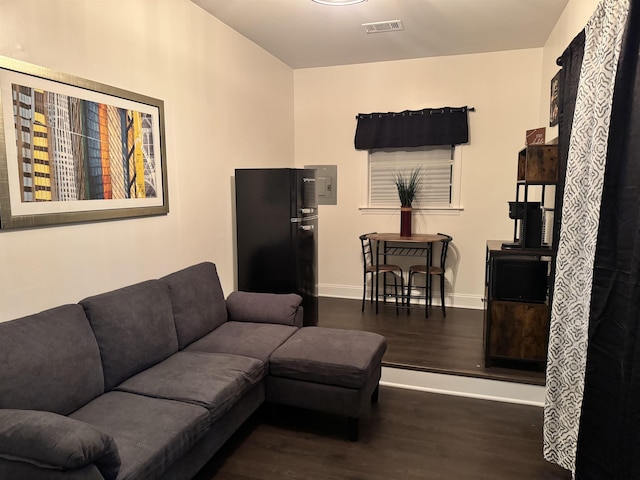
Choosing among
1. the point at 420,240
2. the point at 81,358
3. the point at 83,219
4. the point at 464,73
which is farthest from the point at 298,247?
the point at 464,73

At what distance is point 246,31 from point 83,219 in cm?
239

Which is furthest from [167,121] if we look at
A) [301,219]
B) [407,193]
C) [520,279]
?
[520,279]

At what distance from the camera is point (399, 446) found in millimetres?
2451

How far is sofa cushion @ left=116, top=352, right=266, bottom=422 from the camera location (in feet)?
6.84

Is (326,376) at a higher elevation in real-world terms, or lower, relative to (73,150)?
lower

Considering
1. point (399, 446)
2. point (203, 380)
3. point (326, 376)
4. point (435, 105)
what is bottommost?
point (399, 446)

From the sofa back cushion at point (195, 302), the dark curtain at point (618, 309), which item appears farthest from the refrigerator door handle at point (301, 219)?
the dark curtain at point (618, 309)

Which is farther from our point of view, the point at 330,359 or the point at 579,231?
the point at 330,359

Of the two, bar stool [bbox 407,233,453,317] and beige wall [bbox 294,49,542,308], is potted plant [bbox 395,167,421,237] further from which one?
bar stool [bbox 407,233,453,317]

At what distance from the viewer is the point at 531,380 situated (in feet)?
9.75

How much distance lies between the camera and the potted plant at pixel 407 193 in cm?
473

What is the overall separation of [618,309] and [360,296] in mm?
3657

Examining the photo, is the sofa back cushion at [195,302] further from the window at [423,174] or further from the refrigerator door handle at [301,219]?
the window at [423,174]

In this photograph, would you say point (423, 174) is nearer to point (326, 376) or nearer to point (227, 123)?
point (227, 123)
